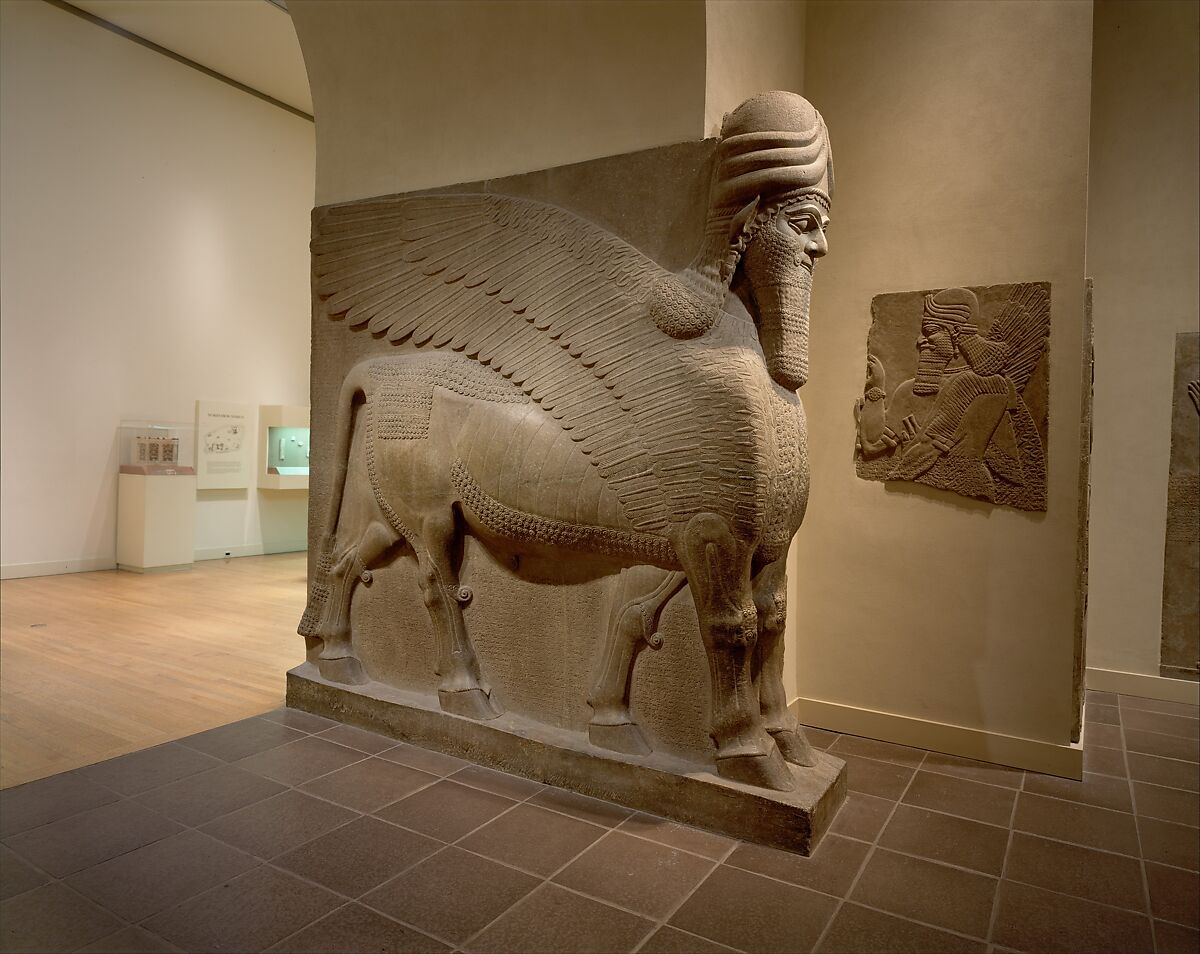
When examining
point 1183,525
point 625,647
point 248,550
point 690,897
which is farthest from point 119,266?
point 1183,525

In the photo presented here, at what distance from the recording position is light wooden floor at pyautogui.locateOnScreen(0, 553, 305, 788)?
3.36 meters

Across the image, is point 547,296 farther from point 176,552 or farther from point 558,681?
point 176,552

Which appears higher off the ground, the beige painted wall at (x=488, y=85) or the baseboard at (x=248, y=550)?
the beige painted wall at (x=488, y=85)

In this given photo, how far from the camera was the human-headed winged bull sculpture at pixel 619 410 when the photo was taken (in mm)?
2488

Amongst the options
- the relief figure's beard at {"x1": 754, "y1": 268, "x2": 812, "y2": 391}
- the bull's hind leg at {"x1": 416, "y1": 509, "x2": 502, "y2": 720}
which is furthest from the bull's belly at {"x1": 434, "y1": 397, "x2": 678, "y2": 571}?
the relief figure's beard at {"x1": 754, "y1": 268, "x2": 812, "y2": 391}

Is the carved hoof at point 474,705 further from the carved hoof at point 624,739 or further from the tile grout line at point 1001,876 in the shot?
the tile grout line at point 1001,876

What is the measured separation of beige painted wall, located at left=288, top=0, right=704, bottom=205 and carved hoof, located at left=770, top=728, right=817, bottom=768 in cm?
200

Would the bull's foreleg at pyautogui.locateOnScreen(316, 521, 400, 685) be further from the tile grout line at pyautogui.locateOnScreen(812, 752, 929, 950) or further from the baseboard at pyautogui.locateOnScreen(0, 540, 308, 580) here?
the baseboard at pyautogui.locateOnScreen(0, 540, 308, 580)

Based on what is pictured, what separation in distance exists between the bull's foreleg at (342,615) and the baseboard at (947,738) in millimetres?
1960

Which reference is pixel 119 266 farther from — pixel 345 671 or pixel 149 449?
pixel 345 671

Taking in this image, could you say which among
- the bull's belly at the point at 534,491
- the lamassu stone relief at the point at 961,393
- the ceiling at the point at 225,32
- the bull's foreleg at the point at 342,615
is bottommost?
the bull's foreleg at the point at 342,615

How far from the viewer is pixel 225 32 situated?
759 centimetres

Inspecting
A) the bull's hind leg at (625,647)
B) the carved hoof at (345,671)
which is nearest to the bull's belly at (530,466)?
the bull's hind leg at (625,647)

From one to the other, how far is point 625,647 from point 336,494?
1.55 m
